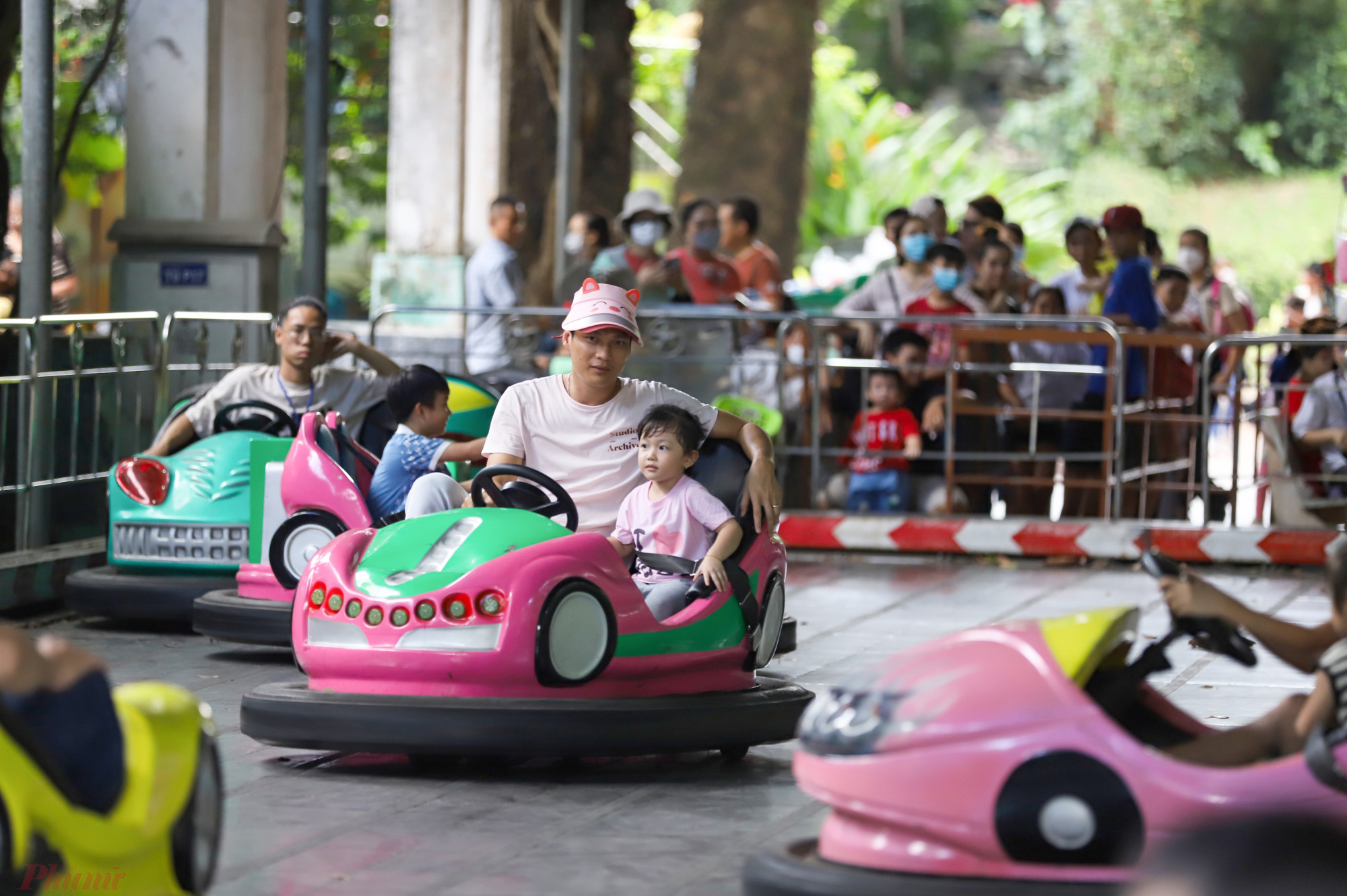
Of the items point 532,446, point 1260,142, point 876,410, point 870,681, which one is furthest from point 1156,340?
point 1260,142

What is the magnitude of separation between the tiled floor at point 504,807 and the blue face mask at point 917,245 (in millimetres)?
3942

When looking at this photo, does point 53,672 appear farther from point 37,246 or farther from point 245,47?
point 245,47

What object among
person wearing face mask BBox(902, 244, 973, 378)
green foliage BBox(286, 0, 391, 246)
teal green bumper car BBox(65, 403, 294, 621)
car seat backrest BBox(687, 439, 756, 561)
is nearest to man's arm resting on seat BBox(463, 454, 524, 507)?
car seat backrest BBox(687, 439, 756, 561)

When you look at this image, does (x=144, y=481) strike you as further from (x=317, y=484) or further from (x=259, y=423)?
(x=317, y=484)

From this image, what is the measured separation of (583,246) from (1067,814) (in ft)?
28.8

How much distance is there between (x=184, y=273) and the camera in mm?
10289

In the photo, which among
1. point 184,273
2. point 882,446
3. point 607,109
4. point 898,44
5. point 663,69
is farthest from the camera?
point 898,44

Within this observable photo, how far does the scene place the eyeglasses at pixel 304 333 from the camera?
7.40 m

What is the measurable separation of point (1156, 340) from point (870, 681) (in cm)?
698

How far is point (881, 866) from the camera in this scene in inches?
132

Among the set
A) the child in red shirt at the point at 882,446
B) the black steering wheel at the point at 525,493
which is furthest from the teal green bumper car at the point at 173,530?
the child in red shirt at the point at 882,446

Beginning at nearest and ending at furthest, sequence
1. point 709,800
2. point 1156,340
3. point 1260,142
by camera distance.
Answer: point 709,800, point 1156,340, point 1260,142

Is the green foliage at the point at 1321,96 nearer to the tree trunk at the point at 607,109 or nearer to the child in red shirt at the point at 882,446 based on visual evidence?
the tree trunk at the point at 607,109

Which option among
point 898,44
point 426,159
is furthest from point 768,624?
point 898,44
